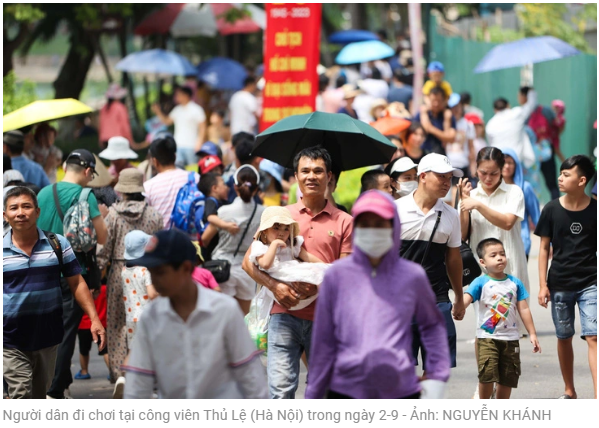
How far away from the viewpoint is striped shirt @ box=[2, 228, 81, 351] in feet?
21.9

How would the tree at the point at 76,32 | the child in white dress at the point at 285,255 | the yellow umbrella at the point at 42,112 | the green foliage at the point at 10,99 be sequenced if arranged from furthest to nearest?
the tree at the point at 76,32 → the green foliage at the point at 10,99 → the yellow umbrella at the point at 42,112 → the child in white dress at the point at 285,255

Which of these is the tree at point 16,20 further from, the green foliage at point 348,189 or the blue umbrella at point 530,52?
the green foliage at point 348,189

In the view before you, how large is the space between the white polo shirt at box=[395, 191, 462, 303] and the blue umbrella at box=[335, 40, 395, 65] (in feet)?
56.2

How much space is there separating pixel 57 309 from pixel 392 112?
8.41m

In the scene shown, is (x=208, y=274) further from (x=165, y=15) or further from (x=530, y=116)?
(x=165, y=15)

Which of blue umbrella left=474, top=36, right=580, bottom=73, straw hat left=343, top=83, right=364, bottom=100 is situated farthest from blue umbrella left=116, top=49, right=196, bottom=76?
blue umbrella left=474, top=36, right=580, bottom=73

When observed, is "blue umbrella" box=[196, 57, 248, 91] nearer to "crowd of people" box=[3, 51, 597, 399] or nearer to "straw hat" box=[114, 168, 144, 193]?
"crowd of people" box=[3, 51, 597, 399]

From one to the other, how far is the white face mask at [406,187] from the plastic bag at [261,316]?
6.75ft

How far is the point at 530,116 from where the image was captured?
58.6 feet

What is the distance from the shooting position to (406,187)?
8484 mm

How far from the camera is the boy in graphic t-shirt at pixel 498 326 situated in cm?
730

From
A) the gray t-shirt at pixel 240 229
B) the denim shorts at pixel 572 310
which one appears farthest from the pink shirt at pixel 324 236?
the gray t-shirt at pixel 240 229

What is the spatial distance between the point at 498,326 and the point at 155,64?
16.4 m
